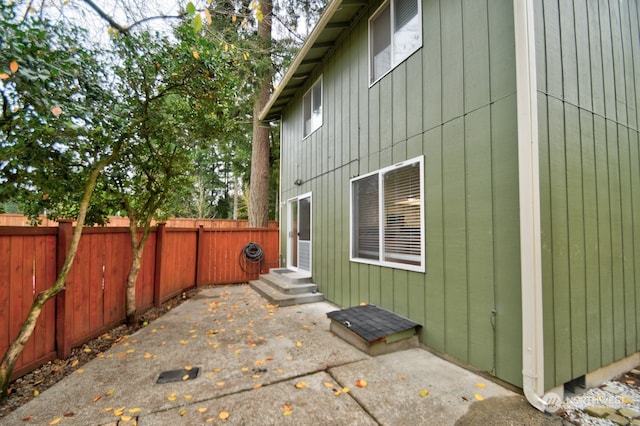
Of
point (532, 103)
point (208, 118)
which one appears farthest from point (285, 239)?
point (532, 103)

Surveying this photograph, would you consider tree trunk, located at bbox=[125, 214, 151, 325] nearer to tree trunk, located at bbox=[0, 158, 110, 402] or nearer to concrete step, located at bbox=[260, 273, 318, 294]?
tree trunk, located at bbox=[0, 158, 110, 402]

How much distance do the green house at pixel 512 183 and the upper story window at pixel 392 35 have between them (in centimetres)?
2

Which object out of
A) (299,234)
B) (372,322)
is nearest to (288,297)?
(299,234)

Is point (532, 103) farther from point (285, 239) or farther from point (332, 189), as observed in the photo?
point (285, 239)

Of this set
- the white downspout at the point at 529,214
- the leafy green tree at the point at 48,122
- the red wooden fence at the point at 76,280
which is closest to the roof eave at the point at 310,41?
the white downspout at the point at 529,214

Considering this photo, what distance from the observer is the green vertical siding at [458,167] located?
2.39 metres

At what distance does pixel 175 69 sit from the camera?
3.24 metres

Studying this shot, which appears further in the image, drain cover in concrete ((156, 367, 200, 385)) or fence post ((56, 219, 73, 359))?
fence post ((56, 219, 73, 359))

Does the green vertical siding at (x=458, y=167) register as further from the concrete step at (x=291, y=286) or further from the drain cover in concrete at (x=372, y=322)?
the concrete step at (x=291, y=286)

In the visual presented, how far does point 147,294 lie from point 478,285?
481 cm

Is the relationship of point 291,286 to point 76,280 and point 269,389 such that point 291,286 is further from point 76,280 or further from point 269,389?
point 76,280

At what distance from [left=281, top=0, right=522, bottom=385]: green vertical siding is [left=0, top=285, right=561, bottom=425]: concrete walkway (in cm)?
43

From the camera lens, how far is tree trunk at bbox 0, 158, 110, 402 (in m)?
2.18

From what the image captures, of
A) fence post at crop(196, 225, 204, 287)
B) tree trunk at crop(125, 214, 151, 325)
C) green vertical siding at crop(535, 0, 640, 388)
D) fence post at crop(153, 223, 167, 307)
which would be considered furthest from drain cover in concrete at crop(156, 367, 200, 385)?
fence post at crop(196, 225, 204, 287)
